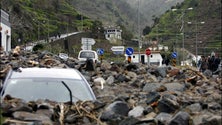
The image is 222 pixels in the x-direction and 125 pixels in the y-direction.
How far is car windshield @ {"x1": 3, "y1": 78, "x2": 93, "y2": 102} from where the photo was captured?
7.68m

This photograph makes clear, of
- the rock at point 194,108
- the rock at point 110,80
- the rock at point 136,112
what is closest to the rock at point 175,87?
the rock at point 110,80

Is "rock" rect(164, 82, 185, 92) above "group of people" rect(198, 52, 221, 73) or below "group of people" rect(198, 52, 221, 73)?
below

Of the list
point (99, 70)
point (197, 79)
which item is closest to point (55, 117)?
point (197, 79)

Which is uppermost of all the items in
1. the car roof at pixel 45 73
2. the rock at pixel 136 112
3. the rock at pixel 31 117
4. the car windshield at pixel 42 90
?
the car roof at pixel 45 73

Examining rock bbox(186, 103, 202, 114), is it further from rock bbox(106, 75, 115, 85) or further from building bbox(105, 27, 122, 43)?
building bbox(105, 27, 122, 43)

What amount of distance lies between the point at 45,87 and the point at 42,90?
0.21 ft

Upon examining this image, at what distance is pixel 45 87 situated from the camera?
780cm

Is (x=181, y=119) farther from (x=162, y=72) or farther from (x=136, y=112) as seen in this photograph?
(x=162, y=72)

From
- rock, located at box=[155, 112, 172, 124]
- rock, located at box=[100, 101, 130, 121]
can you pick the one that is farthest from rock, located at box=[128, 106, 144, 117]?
rock, located at box=[155, 112, 172, 124]

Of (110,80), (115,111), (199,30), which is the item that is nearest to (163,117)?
(115,111)

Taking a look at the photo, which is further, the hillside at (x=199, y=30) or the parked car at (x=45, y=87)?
the hillside at (x=199, y=30)

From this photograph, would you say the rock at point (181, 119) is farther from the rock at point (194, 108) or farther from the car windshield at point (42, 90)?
the car windshield at point (42, 90)

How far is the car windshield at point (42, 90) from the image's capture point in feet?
25.2

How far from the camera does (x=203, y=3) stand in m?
99.2
